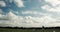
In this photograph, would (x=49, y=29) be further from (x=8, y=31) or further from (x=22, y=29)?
(x=8, y=31)

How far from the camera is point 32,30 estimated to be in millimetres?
95875

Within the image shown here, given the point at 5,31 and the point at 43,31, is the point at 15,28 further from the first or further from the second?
the point at 43,31

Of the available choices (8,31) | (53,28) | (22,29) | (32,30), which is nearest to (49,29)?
(53,28)

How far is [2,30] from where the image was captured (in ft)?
298

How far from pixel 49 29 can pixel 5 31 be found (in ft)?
86.3

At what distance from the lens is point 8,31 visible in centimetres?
9038

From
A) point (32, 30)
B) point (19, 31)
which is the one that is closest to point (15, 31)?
point (19, 31)

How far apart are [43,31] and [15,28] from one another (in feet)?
63.2

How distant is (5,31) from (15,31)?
6.29 meters

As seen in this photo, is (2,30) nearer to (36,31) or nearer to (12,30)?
(12,30)

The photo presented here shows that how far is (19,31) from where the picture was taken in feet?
306

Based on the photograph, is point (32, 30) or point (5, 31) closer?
point (5, 31)

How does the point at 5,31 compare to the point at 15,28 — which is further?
the point at 15,28

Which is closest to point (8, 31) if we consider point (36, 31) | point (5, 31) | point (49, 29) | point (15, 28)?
A: point (5, 31)
